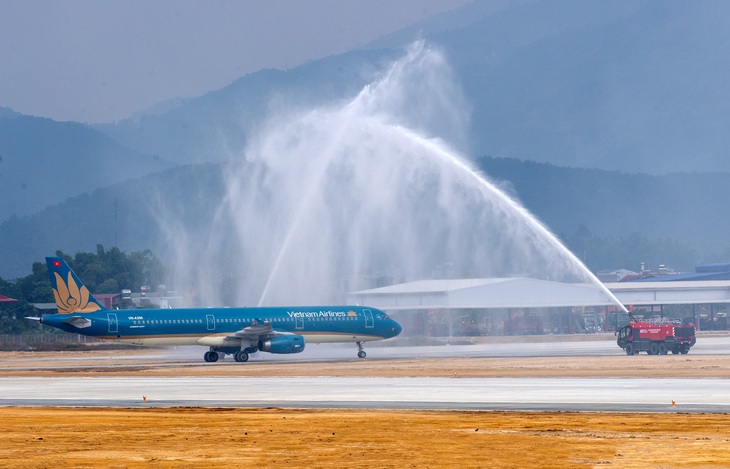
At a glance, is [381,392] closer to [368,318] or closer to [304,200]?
[368,318]

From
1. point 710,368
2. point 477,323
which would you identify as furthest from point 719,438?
point 477,323

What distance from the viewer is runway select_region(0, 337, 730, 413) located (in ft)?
139

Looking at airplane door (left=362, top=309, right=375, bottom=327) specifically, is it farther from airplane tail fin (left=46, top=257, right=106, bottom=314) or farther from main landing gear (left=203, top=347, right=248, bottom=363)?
airplane tail fin (left=46, top=257, right=106, bottom=314)

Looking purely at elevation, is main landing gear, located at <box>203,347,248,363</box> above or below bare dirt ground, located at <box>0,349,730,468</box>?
above

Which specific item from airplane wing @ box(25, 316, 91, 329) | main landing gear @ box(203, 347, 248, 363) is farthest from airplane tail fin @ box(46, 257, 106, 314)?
main landing gear @ box(203, 347, 248, 363)

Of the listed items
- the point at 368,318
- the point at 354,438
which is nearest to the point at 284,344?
the point at 368,318

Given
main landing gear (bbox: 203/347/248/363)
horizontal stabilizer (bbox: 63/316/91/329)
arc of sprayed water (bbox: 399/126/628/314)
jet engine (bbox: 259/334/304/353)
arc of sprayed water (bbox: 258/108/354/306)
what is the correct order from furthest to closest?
arc of sprayed water (bbox: 258/108/354/306) → main landing gear (bbox: 203/347/248/363) → jet engine (bbox: 259/334/304/353) → horizontal stabilizer (bbox: 63/316/91/329) → arc of sprayed water (bbox: 399/126/628/314)

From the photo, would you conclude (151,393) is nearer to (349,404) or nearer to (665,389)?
(349,404)

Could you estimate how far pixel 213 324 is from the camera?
90.9m

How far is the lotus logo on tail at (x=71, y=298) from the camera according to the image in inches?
3622

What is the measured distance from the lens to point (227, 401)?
4625 cm

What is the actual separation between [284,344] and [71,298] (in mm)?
18141

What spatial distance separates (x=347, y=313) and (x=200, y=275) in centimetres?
10733

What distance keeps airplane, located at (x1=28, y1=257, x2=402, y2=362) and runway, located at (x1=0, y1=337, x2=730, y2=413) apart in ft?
58.9
